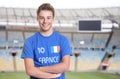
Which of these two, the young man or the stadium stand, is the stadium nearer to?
the stadium stand

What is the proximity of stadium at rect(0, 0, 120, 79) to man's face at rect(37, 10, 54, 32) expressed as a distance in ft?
25.7

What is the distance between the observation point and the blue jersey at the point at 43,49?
1.20 metres

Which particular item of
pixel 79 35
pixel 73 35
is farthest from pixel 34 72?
pixel 79 35

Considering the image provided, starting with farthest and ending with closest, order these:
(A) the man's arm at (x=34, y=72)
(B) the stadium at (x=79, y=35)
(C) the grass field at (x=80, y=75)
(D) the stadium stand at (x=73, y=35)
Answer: (D) the stadium stand at (x=73, y=35), (B) the stadium at (x=79, y=35), (C) the grass field at (x=80, y=75), (A) the man's arm at (x=34, y=72)

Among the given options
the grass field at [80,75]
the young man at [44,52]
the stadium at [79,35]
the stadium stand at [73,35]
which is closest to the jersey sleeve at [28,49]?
the young man at [44,52]

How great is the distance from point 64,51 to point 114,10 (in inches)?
347

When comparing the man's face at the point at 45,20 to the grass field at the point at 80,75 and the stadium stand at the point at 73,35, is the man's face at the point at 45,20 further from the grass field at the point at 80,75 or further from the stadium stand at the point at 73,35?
the stadium stand at the point at 73,35

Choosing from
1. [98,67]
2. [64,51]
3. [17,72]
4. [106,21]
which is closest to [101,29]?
[106,21]

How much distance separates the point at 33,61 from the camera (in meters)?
1.22

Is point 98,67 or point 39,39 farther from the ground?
point 39,39

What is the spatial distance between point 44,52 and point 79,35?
387 inches

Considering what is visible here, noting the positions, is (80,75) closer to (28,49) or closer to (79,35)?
(79,35)

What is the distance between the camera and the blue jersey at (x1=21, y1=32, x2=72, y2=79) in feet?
3.93

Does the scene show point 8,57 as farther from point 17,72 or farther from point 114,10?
point 114,10
